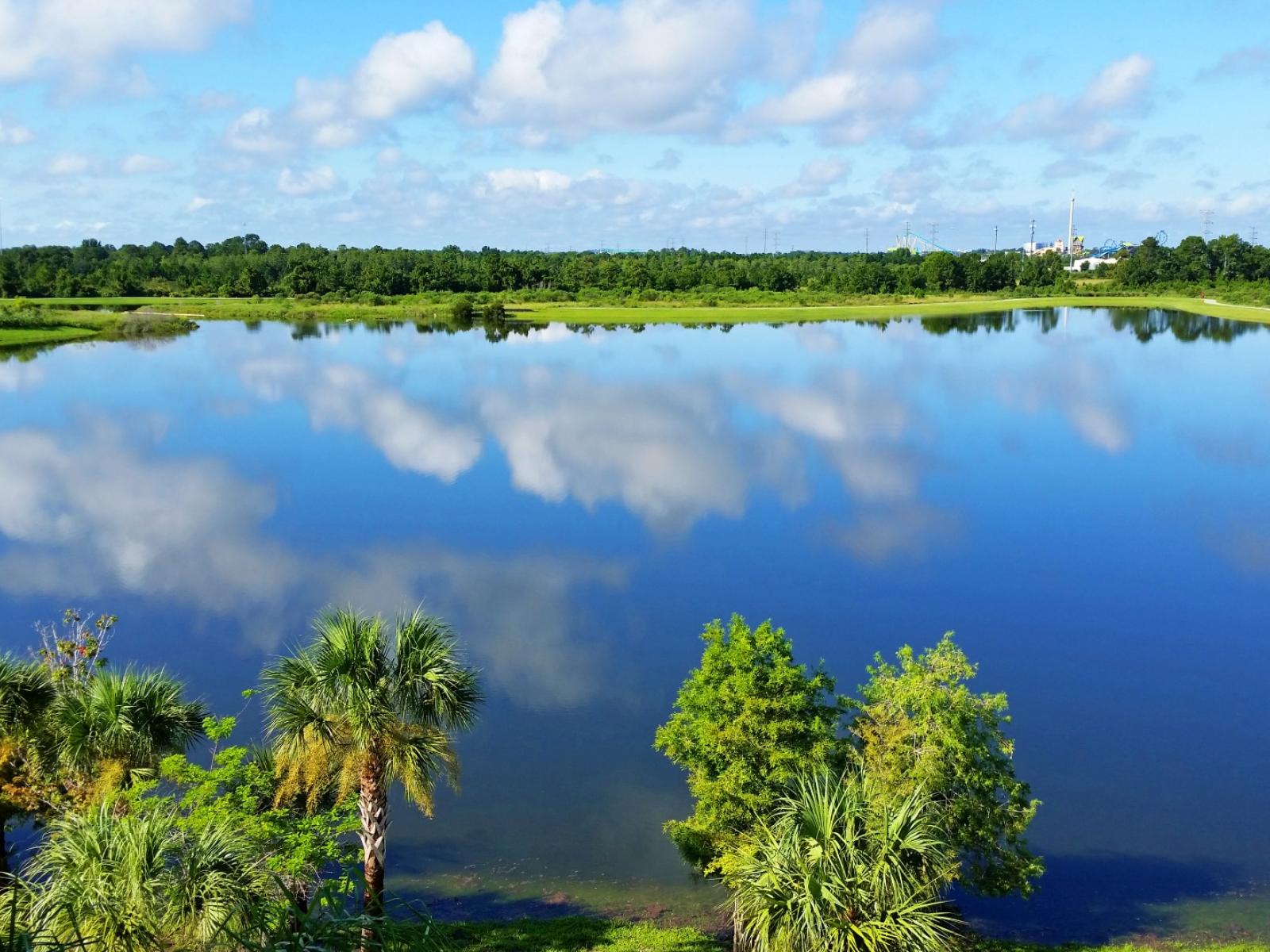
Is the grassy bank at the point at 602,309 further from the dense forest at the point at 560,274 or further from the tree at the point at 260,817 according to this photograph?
the tree at the point at 260,817

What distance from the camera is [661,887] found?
18.5 meters

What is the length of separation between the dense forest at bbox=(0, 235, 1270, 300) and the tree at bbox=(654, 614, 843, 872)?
134412mm

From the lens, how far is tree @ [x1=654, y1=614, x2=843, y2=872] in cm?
1644

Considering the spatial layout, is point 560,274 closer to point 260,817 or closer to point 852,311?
point 852,311

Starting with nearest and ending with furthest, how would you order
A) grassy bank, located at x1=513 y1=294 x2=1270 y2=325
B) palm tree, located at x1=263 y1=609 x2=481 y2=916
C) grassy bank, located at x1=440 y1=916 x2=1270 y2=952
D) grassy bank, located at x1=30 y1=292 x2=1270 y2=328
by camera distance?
palm tree, located at x1=263 y1=609 x2=481 y2=916 → grassy bank, located at x1=440 y1=916 x2=1270 y2=952 → grassy bank, located at x1=30 y1=292 x2=1270 y2=328 → grassy bank, located at x1=513 y1=294 x2=1270 y2=325

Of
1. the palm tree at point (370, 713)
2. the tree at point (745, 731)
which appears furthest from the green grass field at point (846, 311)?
the palm tree at point (370, 713)

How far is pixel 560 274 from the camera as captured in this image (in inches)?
6496

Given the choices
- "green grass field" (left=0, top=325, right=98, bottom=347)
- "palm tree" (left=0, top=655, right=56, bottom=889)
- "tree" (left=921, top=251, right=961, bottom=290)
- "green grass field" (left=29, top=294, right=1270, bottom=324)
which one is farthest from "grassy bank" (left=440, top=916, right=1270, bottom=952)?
"tree" (left=921, top=251, right=961, bottom=290)

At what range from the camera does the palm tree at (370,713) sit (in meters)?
14.3

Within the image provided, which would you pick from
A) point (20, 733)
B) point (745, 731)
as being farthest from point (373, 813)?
point (20, 733)

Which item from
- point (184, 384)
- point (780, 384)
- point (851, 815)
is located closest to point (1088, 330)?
point (780, 384)

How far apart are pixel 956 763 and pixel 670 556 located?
2076cm

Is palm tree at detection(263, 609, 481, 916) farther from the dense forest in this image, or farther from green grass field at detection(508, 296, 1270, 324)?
the dense forest

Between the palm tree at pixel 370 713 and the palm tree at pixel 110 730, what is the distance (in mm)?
2284
